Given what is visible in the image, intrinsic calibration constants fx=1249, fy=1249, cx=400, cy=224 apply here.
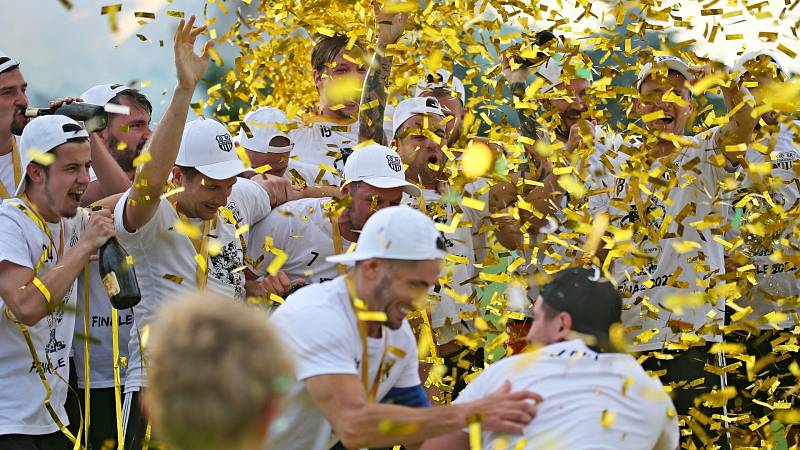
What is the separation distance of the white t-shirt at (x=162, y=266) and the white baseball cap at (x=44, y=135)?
0.38 m

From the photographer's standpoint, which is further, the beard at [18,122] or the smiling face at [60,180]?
the beard at [18,122]

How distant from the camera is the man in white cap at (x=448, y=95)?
761 centimetres

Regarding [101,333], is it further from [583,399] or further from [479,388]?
[583,399]

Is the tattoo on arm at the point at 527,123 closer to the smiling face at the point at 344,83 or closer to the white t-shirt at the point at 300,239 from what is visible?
the smiling face at the point at 344,83

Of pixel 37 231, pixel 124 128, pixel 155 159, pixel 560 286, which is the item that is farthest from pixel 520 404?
pixel 124 128

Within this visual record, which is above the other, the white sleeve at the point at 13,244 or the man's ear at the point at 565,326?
the man's ear at the point at 565,326

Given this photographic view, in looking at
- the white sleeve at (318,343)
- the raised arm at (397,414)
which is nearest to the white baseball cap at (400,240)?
the white sleeve at (318,343)

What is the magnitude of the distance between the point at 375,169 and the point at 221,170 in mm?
831

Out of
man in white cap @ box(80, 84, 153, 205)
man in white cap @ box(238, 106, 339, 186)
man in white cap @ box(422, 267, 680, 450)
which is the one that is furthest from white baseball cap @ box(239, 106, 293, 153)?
man in white cap @ box(422, 267, 680, 450)

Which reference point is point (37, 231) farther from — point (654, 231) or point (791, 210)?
point (791, 210)

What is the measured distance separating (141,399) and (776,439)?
10.2 ft

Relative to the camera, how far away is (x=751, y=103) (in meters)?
6.27

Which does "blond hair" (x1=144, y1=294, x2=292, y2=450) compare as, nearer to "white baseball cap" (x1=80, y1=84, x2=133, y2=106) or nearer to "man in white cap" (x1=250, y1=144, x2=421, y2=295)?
"man in white cap" (x1=250, y1=144, x2=421, y2=295)

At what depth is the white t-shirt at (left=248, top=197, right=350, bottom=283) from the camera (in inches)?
248
